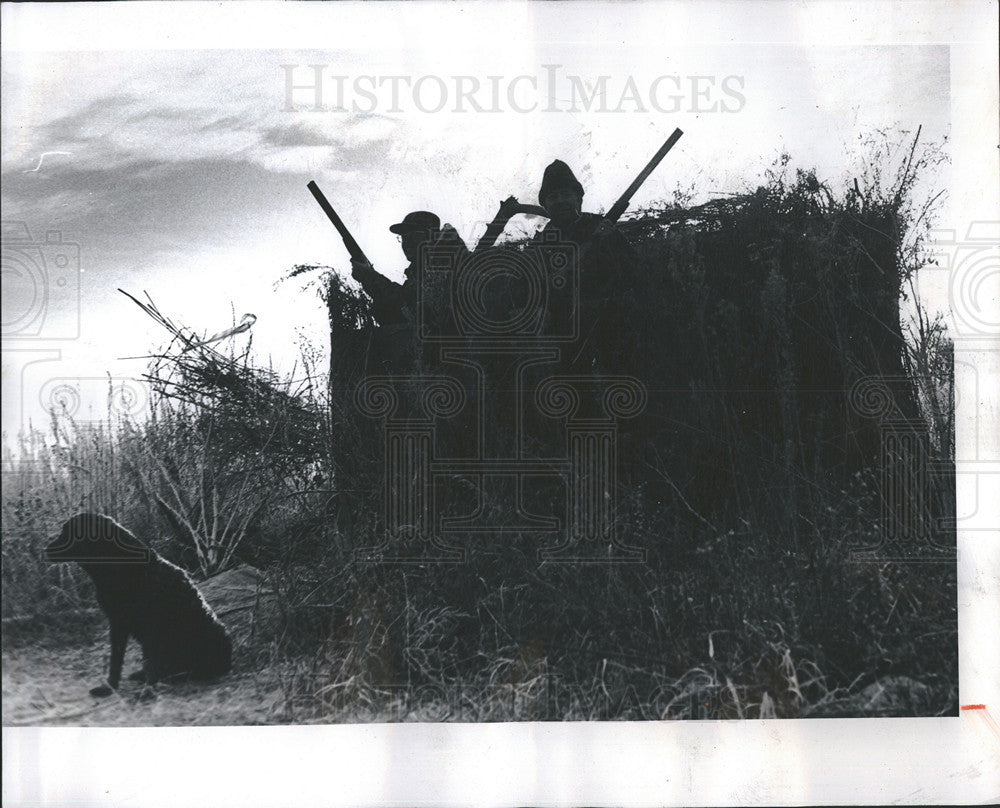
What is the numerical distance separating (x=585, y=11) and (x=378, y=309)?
1.45 meters

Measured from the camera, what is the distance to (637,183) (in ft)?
10.0

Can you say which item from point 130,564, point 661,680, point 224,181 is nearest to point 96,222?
point 224,181

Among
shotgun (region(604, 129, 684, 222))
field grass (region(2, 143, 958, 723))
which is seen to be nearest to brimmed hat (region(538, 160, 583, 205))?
shotgun (region(604, 129, 684, 222))

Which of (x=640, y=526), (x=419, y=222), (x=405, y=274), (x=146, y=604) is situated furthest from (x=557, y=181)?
(x=146, y=604)

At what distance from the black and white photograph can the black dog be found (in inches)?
0.6

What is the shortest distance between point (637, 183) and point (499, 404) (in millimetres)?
1033

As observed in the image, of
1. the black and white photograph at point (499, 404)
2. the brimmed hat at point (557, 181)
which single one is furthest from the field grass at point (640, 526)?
the brimmed hat at point (557, 181)

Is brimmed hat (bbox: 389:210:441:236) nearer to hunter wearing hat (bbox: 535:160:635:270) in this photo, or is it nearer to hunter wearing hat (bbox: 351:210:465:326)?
hunter wearing hat (bbox: 351:210:465:326)

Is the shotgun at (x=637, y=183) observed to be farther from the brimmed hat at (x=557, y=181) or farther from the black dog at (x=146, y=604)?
the black dog at (x=146, y=604)

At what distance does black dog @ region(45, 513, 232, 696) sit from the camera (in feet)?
9.78

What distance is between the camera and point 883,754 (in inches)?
119

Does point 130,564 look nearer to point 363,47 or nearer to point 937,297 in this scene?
point 363,47

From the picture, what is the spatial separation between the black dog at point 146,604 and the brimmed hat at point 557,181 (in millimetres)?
2051

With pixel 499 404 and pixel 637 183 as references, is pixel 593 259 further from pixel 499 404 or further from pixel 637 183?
pixel 499 404
